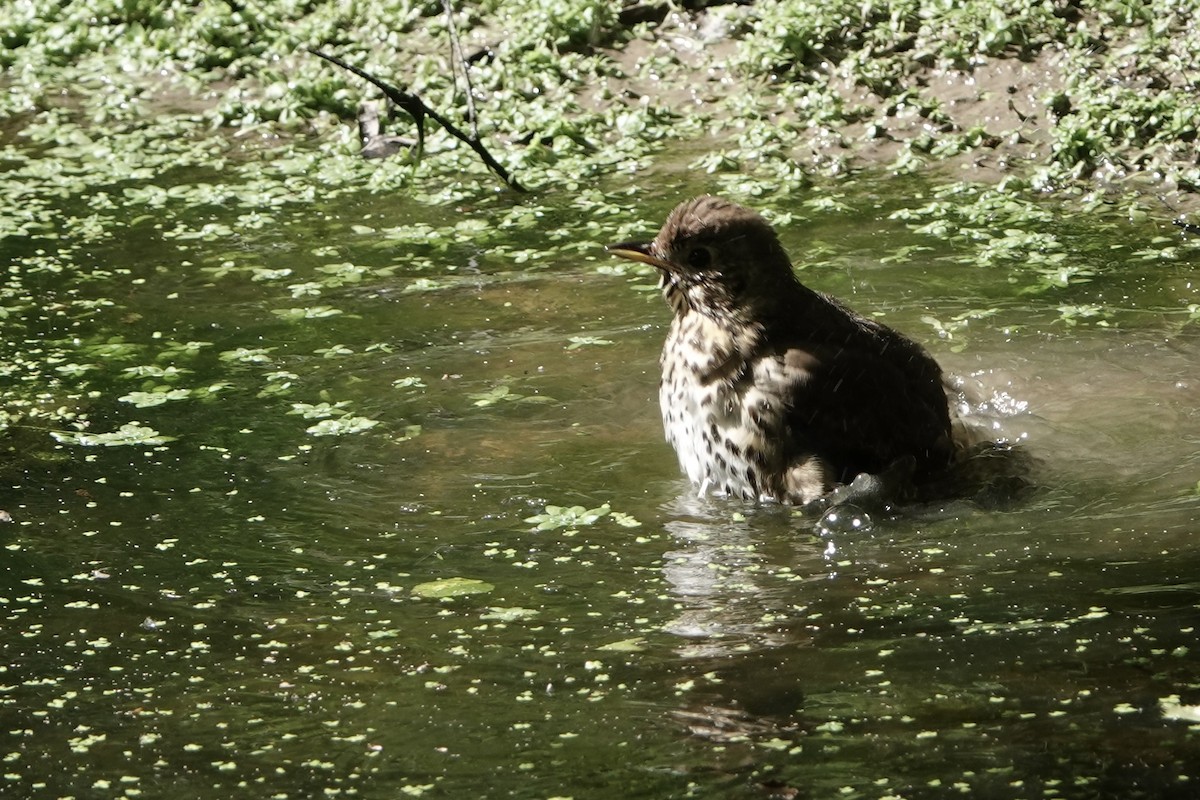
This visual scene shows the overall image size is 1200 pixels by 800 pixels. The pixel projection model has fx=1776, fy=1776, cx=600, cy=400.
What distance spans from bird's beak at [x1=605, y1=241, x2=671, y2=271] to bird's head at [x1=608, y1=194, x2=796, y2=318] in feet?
0.07

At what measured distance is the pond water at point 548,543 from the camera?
4.41 metres

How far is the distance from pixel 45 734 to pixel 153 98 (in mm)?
8618

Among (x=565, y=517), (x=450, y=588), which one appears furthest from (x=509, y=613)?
(x=565, y=517)

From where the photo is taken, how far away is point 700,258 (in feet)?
21.6

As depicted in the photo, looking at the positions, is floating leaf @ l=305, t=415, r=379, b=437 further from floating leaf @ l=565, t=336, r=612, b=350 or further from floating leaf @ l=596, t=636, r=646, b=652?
floating leaf @ l=596, t=636, r=646, b=652

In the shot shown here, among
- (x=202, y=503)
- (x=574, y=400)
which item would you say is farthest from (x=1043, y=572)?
(x=202, y=503)

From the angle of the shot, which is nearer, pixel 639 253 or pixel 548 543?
pixel 548 543

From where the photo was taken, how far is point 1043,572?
5.50 meters

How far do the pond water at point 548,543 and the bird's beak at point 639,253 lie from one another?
802mm

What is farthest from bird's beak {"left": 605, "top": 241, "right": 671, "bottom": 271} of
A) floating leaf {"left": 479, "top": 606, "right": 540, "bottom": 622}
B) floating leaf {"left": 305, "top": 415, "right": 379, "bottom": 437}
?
floating leaf {"left": 479, "top": 606, "right": 540, "bottom": 622}

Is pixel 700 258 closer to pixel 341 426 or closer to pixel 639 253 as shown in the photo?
pixel 639 253

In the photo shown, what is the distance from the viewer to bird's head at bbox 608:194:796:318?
21.3ft

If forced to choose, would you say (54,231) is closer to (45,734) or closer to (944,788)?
(45,734)

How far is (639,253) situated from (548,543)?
4.16 ft
